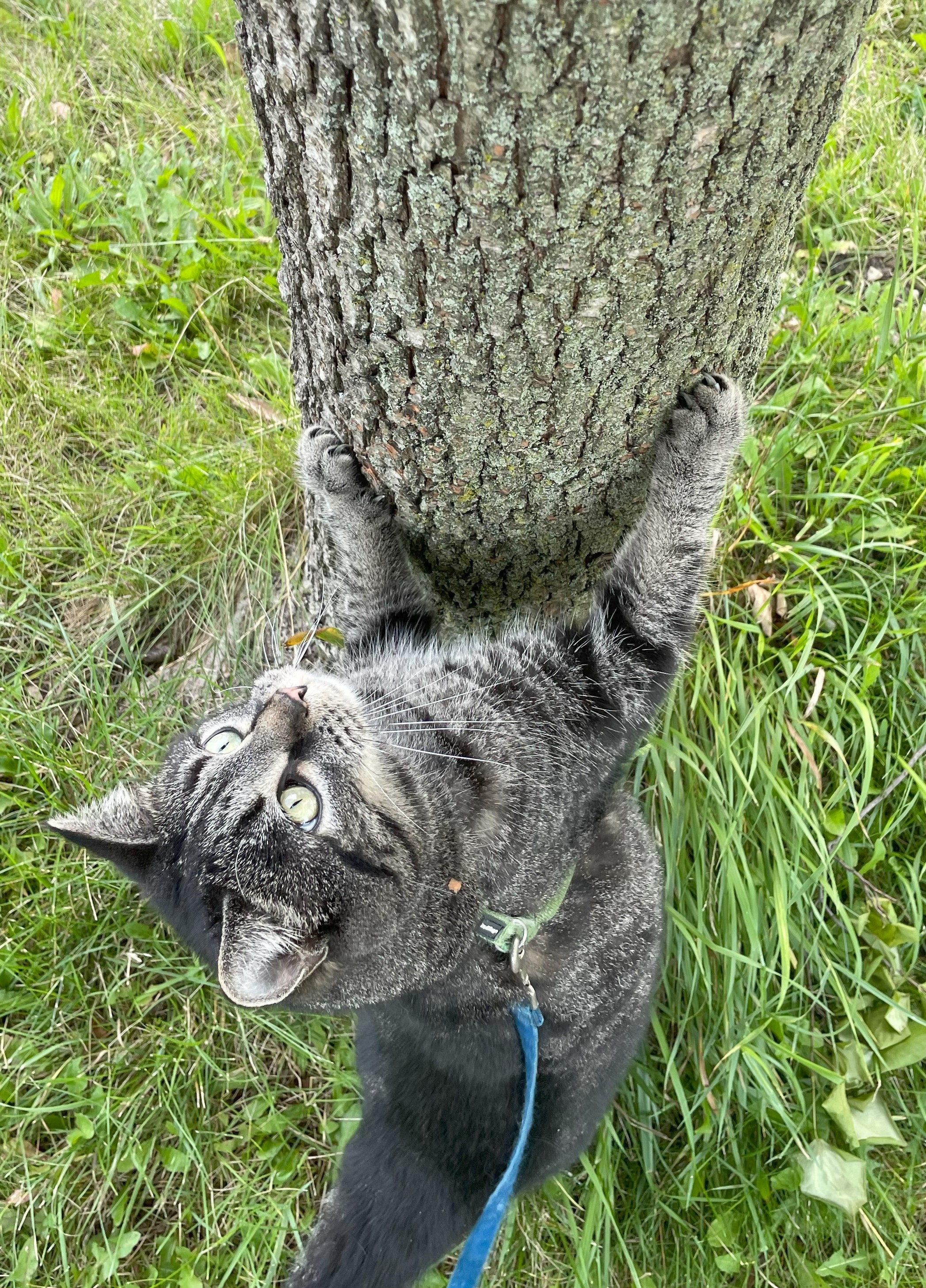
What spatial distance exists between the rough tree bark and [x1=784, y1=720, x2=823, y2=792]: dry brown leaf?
30.0 inches

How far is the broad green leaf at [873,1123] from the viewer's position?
2.03 m

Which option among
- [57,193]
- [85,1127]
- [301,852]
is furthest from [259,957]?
[57,193]

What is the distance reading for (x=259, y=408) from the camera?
2.74m

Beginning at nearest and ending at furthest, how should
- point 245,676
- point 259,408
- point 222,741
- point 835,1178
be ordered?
point 222,741 < point 835,1178 < point 245,676 < point 259,408

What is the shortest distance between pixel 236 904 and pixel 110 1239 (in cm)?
148

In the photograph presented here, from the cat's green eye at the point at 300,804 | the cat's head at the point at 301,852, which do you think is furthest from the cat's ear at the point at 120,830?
the cat's green eye at the point at 300,804

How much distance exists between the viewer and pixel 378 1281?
1.92 meters

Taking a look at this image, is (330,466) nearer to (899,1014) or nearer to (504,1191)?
(504,1191)

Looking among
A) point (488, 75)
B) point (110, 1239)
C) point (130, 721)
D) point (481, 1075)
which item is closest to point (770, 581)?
point (481, 1075)

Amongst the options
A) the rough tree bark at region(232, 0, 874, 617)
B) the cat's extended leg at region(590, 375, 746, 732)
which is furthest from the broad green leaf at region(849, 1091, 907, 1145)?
the rough tree bark at region(232, 0, 874, 617)

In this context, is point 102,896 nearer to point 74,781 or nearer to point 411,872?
point 74,781

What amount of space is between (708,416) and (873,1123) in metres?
1.76

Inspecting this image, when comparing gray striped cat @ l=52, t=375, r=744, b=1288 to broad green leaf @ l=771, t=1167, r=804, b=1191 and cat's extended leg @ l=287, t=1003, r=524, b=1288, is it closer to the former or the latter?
cat's extended leg @ l=287, t=1003, r=524, b=1288

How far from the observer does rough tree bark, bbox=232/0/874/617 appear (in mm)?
1017
